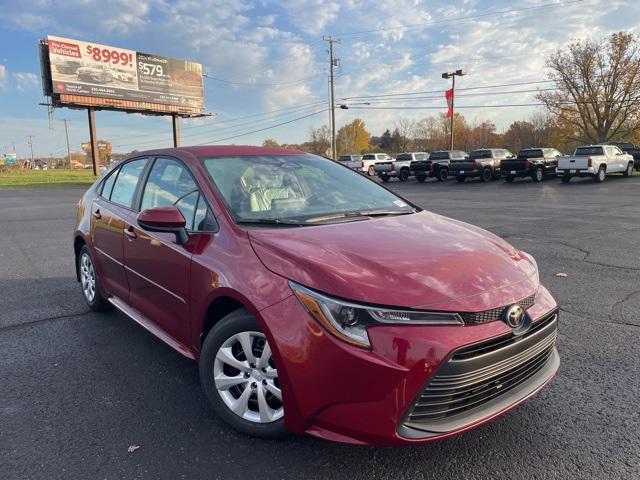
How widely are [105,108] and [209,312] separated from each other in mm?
41698

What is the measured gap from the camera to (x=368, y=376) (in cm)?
204

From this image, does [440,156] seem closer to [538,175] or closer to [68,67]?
[538,175]

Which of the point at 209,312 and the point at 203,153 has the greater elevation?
the point at 203,153

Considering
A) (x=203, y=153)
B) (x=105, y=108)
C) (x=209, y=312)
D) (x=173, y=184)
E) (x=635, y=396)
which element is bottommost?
(x=635, y=396)

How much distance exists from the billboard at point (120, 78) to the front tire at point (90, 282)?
35838 millimetres

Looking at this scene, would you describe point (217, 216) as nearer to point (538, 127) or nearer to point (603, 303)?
point (603, 303)

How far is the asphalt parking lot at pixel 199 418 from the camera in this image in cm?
236

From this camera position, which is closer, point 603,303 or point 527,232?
point 603,303

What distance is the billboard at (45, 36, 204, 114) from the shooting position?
3497 centimetres

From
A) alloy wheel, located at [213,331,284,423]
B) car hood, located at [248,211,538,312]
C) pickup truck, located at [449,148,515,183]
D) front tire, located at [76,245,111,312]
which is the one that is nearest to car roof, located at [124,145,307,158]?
car hood, located at [248,211,538,312]

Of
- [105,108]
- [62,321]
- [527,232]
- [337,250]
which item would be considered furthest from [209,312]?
[105,108]

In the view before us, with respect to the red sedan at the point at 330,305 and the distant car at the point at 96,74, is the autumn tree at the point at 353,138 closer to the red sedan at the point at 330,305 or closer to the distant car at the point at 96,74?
the distant car at the point at 96,74

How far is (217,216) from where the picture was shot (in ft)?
9.54

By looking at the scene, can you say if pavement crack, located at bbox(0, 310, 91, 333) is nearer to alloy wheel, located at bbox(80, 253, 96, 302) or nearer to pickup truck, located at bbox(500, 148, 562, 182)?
alloy wheel, located at bbox(80, 253, 96, 302)
